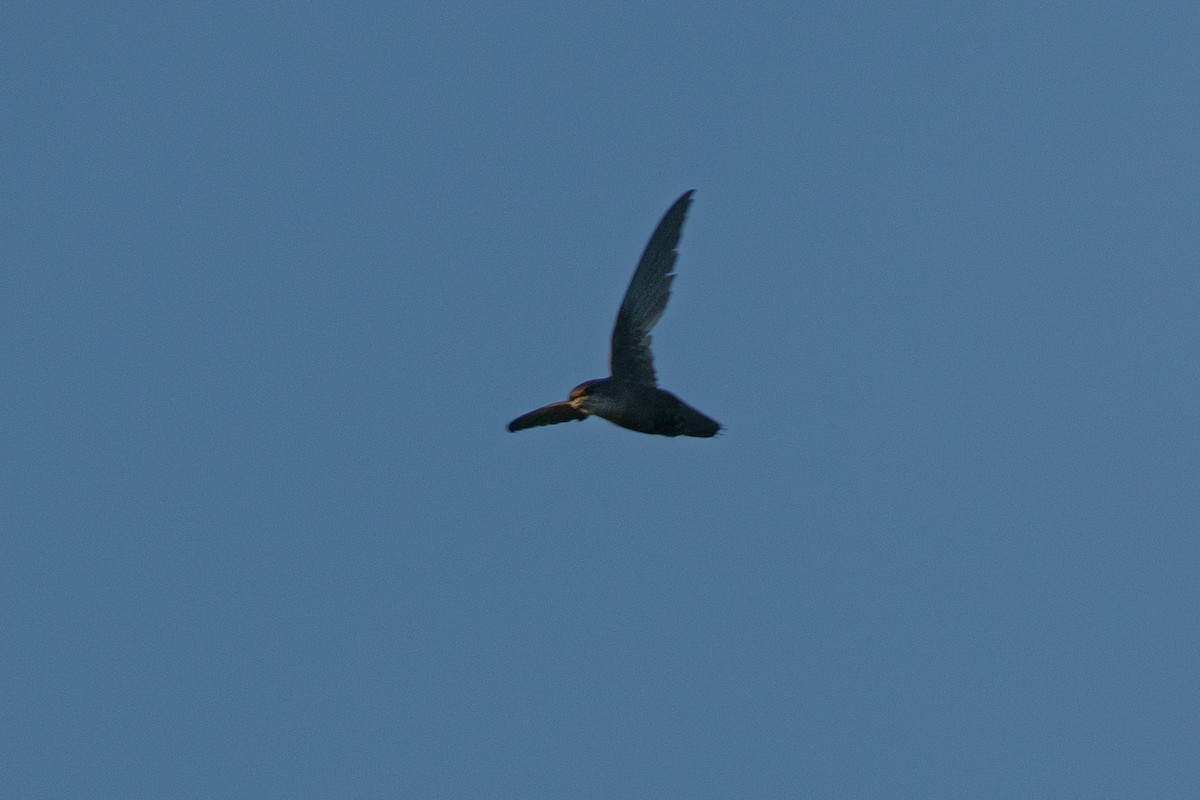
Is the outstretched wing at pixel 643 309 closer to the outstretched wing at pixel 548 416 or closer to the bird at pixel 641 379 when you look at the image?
the bird at pixel 641 379

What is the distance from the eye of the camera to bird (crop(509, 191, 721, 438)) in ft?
81.0

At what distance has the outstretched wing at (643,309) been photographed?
81.5ft

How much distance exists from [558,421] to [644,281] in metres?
1.95

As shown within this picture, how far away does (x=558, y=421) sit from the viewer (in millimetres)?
24797

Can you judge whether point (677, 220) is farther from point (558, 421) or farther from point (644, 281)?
point (558, 421)

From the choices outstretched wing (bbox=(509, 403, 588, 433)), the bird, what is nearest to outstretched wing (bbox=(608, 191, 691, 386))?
the bird

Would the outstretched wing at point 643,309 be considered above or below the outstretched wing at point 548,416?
above

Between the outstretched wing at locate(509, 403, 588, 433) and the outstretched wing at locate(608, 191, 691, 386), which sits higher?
the outstretched wing at locate(608, 191, 691, 386)

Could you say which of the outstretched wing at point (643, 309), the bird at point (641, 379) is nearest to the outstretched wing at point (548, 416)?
the bird at point (641, 379)

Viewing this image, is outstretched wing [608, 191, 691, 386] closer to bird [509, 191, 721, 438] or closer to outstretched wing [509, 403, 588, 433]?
bird [509, 191, 721, 438]

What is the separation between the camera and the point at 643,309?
81.7 ft

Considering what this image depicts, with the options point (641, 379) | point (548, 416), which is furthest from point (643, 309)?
point (548, 416)

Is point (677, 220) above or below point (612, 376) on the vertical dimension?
above

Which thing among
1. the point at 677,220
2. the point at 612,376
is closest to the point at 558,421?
the point at 612,376
